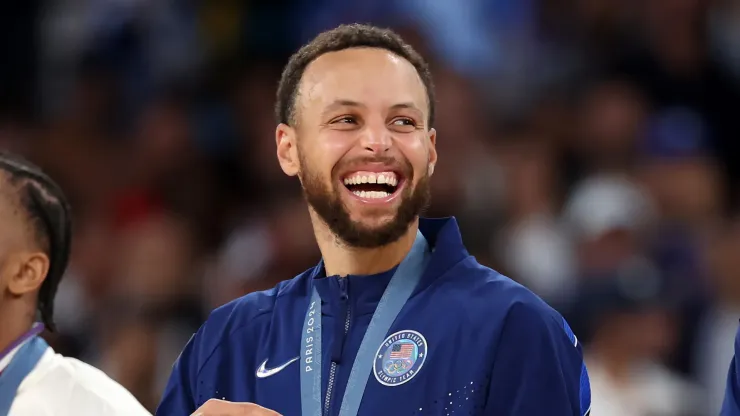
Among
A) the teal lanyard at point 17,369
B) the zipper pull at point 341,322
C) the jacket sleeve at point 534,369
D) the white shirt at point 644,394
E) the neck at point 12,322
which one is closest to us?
the jacket sleeve at point 534,369

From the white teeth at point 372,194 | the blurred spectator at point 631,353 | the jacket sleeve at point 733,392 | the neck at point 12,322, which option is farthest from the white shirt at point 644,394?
the neck at point 12,322

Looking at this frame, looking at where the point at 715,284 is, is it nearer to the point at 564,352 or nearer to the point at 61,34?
the point at 564,352

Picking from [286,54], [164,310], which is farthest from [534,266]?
[286,54]

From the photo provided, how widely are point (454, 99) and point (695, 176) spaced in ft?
4.70

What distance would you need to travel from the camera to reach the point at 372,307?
3.71 m

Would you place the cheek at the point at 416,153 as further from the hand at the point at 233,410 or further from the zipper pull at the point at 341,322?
the hand at the point at 233,410

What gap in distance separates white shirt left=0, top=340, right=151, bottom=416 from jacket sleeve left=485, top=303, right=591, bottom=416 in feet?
3.70

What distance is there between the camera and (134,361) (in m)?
6.59

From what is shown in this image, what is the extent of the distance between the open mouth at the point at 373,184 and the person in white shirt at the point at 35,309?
3.04 ft

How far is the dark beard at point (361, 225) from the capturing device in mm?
3693

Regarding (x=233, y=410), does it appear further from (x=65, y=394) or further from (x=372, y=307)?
(x=65, y=394)

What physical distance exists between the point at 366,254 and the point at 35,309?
1069 millimetres

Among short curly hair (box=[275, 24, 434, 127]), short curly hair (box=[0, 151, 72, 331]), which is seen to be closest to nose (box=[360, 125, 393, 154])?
short curly hair (box=[275, 24, 434, 127])

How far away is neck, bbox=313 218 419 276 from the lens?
3.77m
